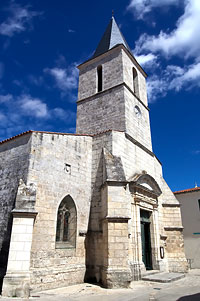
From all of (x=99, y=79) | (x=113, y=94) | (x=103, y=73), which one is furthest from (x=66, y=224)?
(x=99, y=79)

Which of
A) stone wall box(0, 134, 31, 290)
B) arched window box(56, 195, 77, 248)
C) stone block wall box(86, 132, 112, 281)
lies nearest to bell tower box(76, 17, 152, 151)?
stone block wall box(86, 132, 112, 281)

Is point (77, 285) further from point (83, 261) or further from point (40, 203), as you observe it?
point (40, 203)

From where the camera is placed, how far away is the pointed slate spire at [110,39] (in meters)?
13.9

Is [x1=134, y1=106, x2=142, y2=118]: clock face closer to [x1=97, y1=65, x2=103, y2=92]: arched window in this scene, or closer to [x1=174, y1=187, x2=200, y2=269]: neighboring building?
[x1=97, y1=65, x2=103, y2=92]: arched window

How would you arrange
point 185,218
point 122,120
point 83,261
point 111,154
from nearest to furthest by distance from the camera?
point 83,261 → point 111,154 → point 122,120 → point 185,218

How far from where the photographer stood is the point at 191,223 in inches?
575

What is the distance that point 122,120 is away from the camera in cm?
1081

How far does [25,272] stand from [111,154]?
4823mm

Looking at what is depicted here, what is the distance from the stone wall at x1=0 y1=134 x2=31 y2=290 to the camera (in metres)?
6.66

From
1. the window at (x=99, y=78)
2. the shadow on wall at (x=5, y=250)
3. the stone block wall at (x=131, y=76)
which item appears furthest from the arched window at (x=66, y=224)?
the window at (x=99, y=78)

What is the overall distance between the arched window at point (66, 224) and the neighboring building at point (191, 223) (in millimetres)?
9607

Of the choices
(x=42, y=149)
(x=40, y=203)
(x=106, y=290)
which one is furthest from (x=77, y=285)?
(x=42, y=149)

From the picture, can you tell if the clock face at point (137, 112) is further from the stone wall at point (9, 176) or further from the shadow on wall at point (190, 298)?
the shadow on wall at point (190, 298)

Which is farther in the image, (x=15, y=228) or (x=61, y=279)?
(x=61, y=279)
